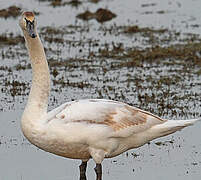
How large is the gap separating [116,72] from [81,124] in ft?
28.1

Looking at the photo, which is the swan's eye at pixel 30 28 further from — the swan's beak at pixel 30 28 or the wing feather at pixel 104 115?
the wing feather at pixel 104 115

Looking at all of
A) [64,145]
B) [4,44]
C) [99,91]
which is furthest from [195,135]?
[4,44]

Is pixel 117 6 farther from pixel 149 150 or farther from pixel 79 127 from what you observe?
pixel 79 127

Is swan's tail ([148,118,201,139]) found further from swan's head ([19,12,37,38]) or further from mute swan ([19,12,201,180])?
swan's head ([19,12,37,38])

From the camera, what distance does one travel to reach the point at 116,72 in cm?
1586

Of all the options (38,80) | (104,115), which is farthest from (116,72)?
(104,115)

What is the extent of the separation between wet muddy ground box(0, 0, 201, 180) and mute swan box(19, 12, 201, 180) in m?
1.39

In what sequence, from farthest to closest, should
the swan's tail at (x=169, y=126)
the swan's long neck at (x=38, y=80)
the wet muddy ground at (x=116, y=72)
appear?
1. the wet muddy ground at (x=116, y=72)
2. the swan's tail at (x=169, y=126)
3. the swan's long neck at (x=38, y=80)

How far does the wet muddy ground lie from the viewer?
963 centimetres

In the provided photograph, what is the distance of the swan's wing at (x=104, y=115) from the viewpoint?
741cm

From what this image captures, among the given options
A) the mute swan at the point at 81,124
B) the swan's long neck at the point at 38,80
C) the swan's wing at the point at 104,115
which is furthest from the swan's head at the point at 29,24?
the swan's wing at the point at 104,115

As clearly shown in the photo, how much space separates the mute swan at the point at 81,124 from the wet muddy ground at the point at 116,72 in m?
1.39

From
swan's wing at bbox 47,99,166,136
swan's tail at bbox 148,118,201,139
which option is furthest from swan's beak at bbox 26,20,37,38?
swan's tail at bbox 148,118,201,139

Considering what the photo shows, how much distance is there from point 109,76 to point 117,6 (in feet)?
43.5
